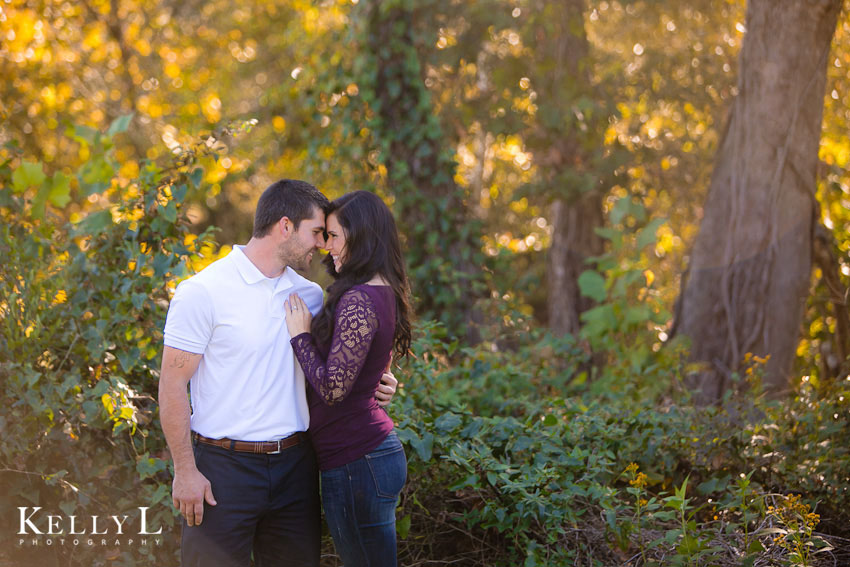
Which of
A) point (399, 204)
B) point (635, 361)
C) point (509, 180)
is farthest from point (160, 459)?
point (509, 180)

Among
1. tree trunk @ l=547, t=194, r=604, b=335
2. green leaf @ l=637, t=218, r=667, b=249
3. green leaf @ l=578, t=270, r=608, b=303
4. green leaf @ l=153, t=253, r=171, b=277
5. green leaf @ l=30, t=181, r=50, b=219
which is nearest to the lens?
green leaf @ l=153, t=253, r=171, b=277

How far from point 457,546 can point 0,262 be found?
2.68m

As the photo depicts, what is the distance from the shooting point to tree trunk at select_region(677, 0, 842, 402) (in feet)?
19.5

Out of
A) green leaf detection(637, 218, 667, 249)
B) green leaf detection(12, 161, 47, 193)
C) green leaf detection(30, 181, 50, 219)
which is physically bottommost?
green leaf detection(637, 218, 667, 249)

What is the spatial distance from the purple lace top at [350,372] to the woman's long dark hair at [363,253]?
0.19 ft

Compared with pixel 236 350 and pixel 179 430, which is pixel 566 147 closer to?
pixel 236 350

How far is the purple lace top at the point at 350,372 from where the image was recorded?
275 cm

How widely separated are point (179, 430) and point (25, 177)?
8.30 ft

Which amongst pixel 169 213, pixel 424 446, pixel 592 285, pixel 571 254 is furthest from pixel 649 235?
pixel 169 213

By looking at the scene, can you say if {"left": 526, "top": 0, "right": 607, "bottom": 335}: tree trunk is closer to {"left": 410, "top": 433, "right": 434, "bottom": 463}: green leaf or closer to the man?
{"left": 410, "top": 433, "right": 434, "bottom": 463}: green leaf

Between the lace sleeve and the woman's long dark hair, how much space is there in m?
0.10

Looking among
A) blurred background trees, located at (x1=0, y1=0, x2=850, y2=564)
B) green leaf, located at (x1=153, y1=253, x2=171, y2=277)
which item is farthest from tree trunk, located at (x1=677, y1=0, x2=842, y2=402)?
green leaf, located at (x1=153, y1=253, x2=171, y2=277)

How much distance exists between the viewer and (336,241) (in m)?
3.00

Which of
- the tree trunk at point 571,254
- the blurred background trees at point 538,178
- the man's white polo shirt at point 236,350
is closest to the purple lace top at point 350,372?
the man's white polo shirt at point 236,350
